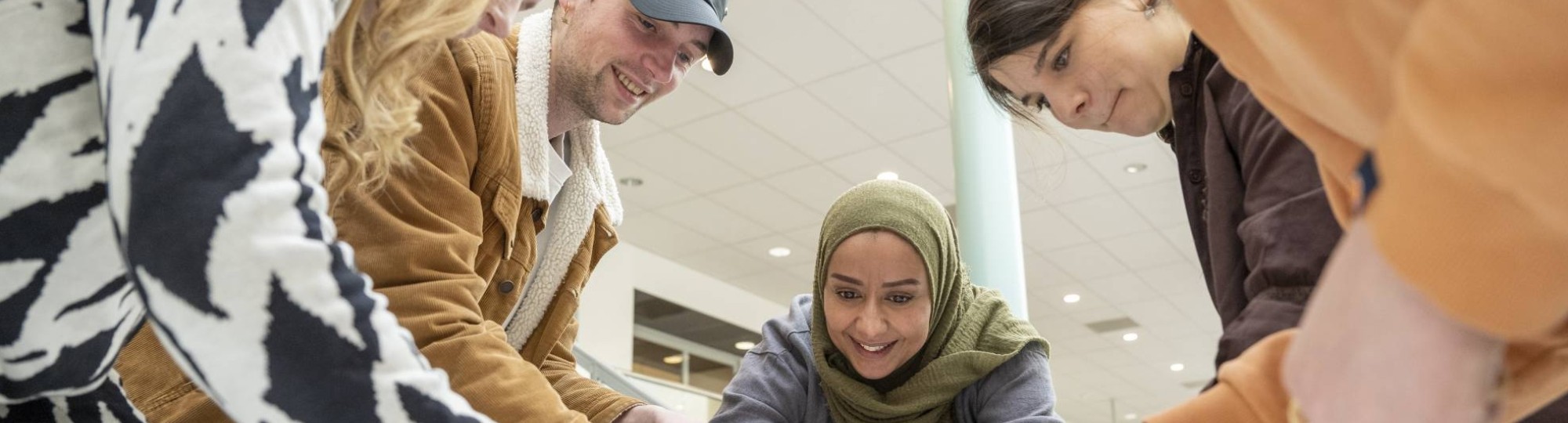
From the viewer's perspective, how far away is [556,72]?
2.05 m

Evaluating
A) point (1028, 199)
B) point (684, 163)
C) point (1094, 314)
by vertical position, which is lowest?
point (1094, 314)

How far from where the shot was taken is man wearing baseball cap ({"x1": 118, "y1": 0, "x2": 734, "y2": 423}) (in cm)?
128

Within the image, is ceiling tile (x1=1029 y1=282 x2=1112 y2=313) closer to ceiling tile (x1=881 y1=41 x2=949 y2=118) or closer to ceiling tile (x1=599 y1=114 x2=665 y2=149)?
ceiling tile (x1=881 y1=41 x2=949 y2=118)

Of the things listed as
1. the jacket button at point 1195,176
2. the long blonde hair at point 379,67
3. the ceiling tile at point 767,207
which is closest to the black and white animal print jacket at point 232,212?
the long blonde hair at point 379,67

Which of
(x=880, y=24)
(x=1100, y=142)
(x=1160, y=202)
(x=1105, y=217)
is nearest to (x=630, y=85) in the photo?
(x=880, y=24)

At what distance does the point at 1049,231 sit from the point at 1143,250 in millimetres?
996

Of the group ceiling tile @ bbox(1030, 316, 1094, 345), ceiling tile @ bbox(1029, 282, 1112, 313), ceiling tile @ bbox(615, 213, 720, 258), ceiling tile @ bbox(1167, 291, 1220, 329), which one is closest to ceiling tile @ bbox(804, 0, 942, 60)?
ceiling tile @ bbox(615, 213, 720, 258)

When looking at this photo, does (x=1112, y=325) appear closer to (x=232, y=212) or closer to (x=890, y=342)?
(x=890, y=342)

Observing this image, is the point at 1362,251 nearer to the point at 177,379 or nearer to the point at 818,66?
the point at 177,379

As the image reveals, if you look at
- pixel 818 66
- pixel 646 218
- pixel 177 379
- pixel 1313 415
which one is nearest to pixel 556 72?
pixel 177 379

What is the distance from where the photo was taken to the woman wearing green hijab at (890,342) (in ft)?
6.47

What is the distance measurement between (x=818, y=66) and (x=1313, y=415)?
528 centimetres

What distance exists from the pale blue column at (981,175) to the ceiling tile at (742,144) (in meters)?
2.52

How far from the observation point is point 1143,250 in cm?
922
